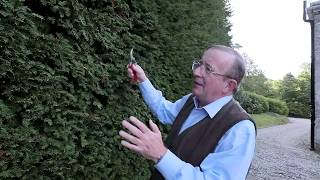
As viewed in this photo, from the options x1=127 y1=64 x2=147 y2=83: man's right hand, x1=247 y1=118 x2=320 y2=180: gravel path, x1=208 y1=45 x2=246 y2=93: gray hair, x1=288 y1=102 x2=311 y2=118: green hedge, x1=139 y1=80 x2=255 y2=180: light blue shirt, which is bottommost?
x1=288 y1=102 x2=311 y2=118: green hedge

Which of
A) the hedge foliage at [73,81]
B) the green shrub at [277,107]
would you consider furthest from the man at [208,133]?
the green shrub at [277,107]

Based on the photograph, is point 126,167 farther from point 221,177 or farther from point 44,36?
point 221,177

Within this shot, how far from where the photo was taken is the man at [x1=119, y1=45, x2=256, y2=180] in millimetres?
2449

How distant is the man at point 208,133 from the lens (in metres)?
2.45

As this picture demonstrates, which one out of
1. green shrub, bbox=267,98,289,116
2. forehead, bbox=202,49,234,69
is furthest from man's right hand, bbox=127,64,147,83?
green shrub, bbox=267,98,289,116

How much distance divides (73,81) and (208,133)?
1523 mm

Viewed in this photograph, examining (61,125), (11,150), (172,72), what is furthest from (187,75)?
(11,150)

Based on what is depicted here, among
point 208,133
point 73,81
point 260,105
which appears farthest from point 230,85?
point 260,105

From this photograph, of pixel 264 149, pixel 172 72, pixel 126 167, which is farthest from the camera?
pixel 264 149

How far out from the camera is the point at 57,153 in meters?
3.47

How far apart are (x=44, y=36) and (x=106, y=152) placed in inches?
54.2

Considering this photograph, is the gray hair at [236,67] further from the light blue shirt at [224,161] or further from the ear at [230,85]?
the light blue shirt at [224,161]

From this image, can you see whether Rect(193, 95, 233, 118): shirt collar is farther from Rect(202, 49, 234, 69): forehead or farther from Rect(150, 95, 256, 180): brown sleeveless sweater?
Rect(202, 49, 234, 69): forehead

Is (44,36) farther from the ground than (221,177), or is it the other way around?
(44,36)
